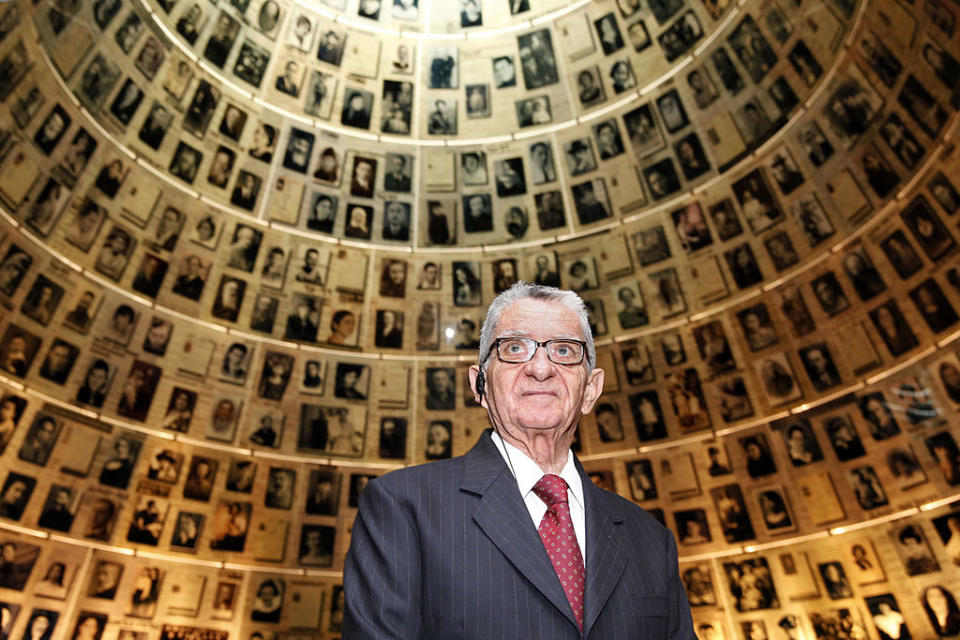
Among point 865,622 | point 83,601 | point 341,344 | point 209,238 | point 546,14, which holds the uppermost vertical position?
point 546,14

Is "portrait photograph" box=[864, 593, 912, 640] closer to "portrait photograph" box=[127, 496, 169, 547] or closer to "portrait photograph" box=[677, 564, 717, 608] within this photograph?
"portrait photograph" box=[677, 564, 717, 608]

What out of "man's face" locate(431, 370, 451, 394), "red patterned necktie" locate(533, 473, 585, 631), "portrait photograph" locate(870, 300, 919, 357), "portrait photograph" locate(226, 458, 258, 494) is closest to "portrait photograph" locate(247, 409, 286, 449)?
"portrait photograph" locate(226, 458, 258, 494)

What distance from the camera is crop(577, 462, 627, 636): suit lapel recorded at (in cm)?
306

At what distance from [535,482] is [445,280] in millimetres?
14987

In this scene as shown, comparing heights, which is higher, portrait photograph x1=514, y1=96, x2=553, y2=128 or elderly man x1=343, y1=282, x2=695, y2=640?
portrait photograph x1=514, y1=96, x2=553, y2=128

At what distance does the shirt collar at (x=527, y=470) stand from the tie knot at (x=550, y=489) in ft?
0.09

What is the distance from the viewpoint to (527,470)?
3.46 m

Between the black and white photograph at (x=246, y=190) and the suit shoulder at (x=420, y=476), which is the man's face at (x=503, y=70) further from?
the suit shoulder at (x=420, y=476)

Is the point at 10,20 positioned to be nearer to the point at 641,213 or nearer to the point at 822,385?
the point at 641,213

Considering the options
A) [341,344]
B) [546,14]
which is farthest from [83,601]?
[546,14]

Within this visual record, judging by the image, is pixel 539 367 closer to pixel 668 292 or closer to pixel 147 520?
pixel 668 292

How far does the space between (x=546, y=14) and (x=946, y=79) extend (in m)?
9.31

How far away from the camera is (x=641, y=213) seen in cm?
1712

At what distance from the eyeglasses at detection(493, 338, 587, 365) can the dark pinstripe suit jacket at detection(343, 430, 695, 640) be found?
0.53 metres
